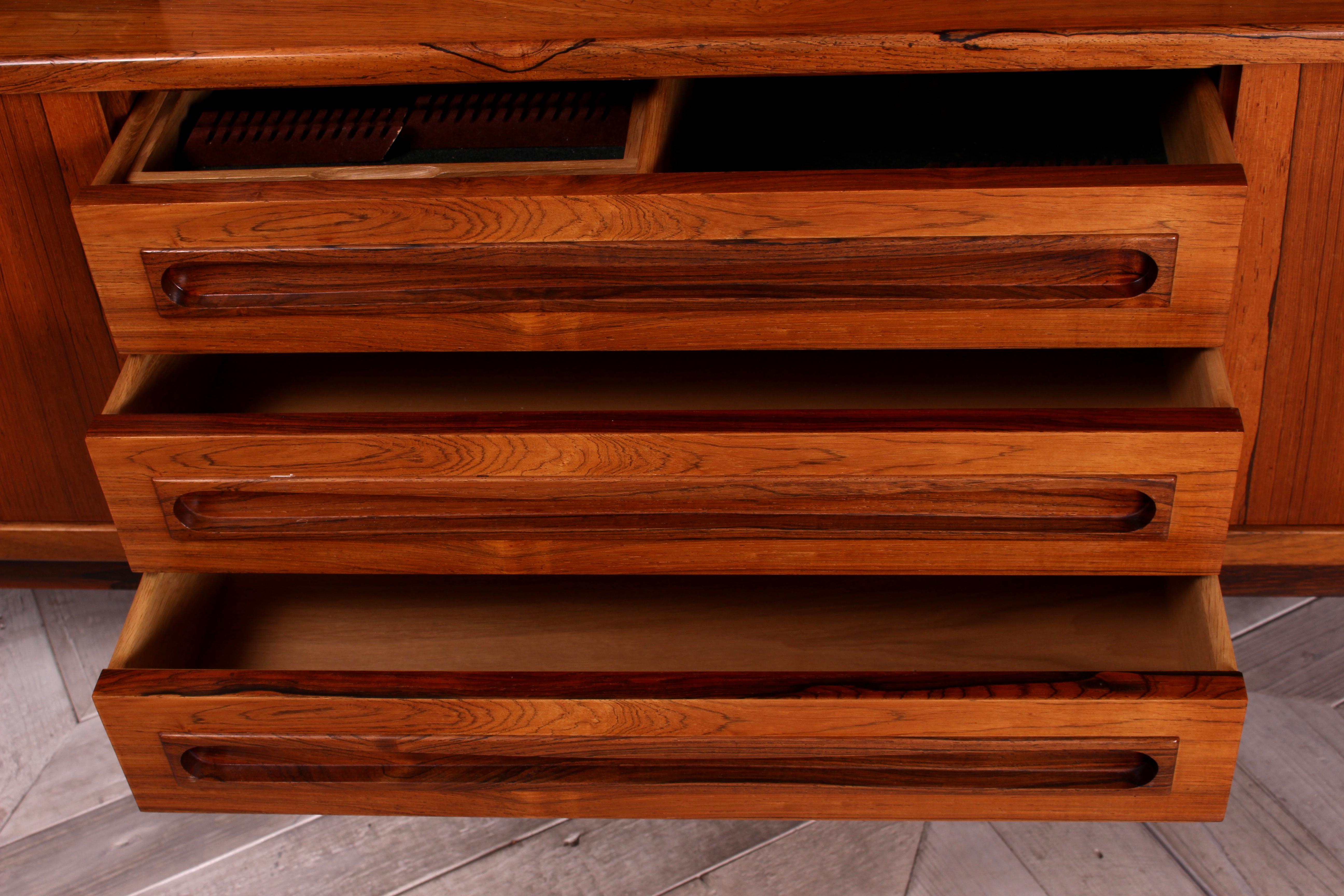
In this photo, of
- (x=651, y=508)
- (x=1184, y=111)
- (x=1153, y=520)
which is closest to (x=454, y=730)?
(x=651, y=508)

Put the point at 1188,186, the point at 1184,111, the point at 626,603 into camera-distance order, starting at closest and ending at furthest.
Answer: the point at 1188,186, the point at 1184,111, the point at 626,603

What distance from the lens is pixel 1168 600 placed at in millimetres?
861

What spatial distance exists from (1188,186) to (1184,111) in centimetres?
15

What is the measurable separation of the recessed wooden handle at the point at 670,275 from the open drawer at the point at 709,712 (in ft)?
0.73

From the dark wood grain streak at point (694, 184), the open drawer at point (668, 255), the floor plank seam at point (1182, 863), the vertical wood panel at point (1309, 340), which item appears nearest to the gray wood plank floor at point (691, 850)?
the floor plank seam at point (1182, 863)

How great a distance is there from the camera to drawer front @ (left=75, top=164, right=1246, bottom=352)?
2.27 ft

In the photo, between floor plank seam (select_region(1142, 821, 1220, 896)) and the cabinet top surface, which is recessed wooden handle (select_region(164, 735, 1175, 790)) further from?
the cabinet top surface

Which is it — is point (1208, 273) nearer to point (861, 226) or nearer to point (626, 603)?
point (861, 226)

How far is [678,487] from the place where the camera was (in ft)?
2.45

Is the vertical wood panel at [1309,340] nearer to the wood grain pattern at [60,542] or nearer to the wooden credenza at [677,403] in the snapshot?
the wooden credenza at [677,403]

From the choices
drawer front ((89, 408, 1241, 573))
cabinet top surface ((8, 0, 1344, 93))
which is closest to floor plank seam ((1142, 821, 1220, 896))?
drawer front ((89, 408, 1241, 573))

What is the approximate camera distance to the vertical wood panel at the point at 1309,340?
77 centimetres

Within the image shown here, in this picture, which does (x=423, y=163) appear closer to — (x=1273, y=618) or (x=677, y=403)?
(x=677, y=403)

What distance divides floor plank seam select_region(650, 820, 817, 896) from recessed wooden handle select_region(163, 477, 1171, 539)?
29cm
